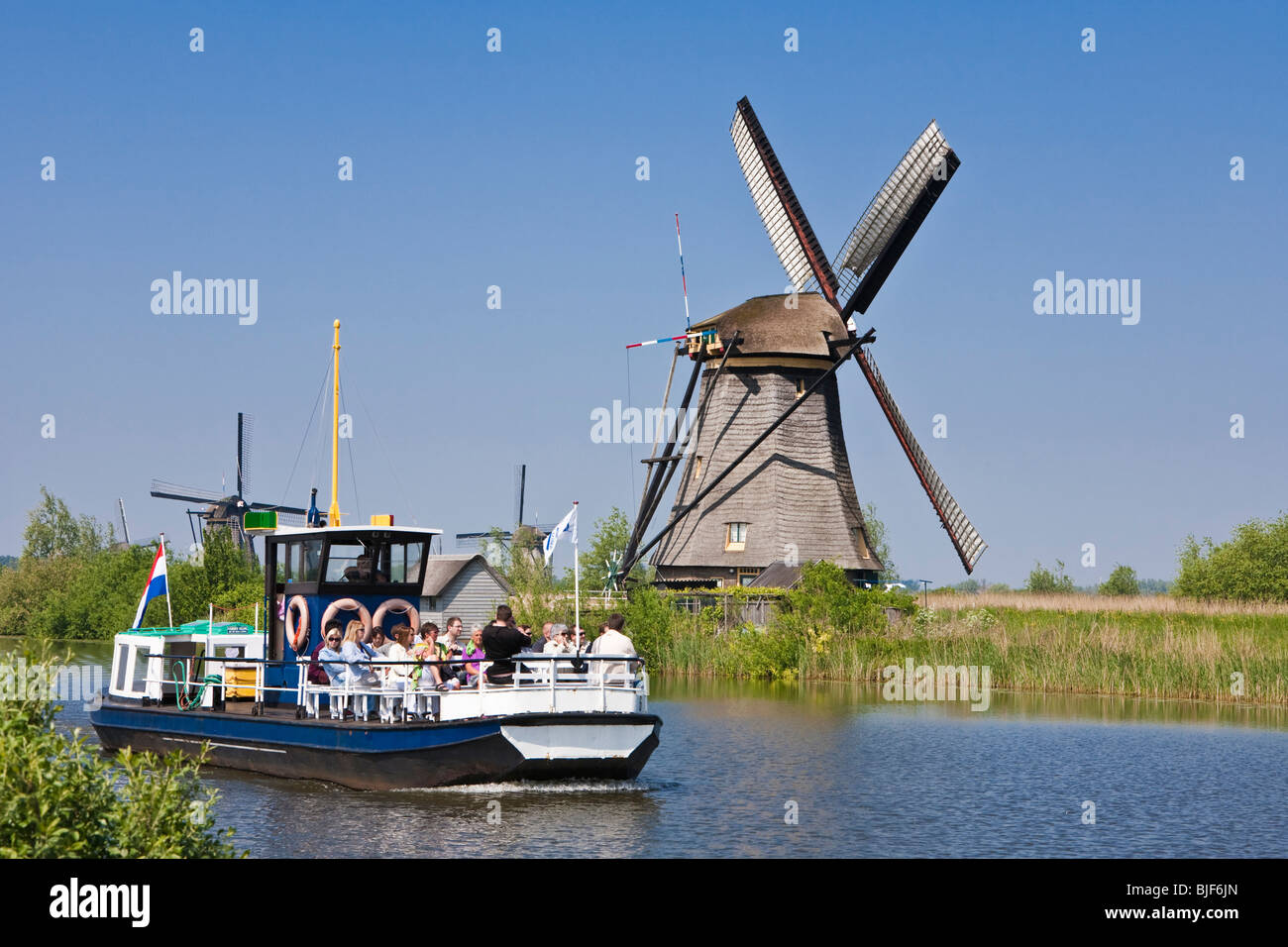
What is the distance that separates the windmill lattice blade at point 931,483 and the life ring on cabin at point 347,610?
29.5m

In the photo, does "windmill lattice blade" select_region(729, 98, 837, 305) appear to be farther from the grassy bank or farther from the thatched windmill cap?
the grassy bank

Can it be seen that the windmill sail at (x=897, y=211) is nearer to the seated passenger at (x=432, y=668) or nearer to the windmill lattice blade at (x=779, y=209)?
the windmill lattice blade at (x=779, y=209)

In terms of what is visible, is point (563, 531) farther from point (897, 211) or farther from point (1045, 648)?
point (897, 211)

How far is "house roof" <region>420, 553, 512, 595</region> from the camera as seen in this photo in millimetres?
63188

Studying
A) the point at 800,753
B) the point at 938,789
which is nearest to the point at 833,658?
the point at 800,753

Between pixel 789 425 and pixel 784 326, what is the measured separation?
11.1 feet

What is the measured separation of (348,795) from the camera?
2011cm

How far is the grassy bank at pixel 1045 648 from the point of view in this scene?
112 feet

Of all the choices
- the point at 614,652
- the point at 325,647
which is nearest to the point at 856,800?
the point at 614,652

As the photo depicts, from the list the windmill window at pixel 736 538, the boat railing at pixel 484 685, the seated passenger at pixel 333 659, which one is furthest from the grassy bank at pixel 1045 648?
the seated passenger at pixel 333 659

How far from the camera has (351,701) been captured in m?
21.4
